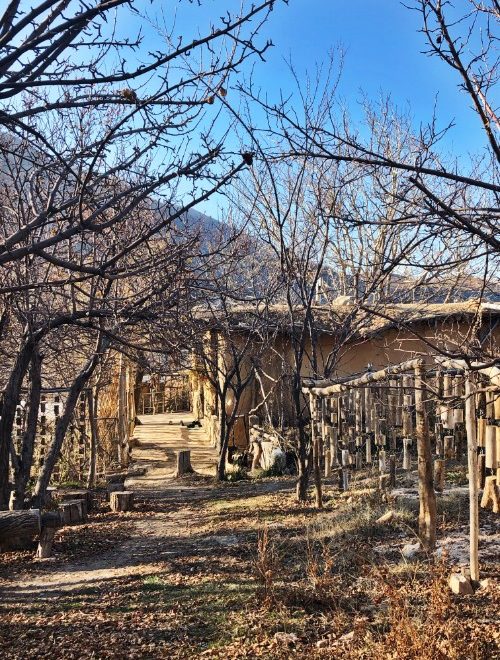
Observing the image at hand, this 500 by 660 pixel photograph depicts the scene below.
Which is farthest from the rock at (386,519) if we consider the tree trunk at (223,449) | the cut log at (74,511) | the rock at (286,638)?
the tree trunk at (223,449)

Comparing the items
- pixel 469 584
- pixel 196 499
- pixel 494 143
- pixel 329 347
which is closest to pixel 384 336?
pixel 329 347

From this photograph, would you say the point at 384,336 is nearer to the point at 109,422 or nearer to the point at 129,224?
the point at 109,422

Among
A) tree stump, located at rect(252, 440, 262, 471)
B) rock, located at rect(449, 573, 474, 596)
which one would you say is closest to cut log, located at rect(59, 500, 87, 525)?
tree stump, located at rect(252, 440, 262, 471)

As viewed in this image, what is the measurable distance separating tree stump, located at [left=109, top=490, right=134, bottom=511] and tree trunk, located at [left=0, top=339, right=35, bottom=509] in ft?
7.62

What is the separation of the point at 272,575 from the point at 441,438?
367cm

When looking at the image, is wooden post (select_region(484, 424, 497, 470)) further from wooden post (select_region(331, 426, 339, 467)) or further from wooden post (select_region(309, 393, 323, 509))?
wooden post (select_region(309, 393, 323, 509))

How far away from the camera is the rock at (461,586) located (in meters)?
5.07

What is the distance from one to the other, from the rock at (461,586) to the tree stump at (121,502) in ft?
20.5

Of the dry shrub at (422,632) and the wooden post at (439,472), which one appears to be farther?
the wooden post at (439,472)

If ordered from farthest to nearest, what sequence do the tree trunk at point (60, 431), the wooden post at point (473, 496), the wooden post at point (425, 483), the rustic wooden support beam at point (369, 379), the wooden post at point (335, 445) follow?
the tree trunk at point (60, 431)
the wooden post at point (335, 445)
the rustic wooden support beam at point (369, 379)
the wooden post at point (425, 483)
the wooden post at point (473, 496)

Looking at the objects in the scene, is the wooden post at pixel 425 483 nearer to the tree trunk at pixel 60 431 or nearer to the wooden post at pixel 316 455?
the wooden post at pixel 316 455

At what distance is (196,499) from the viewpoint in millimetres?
10984

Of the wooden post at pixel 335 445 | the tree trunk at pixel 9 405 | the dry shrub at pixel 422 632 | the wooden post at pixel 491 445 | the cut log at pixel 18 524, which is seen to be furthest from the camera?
the wooden post at pixel 335 445

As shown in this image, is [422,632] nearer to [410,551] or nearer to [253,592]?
[253,592]
